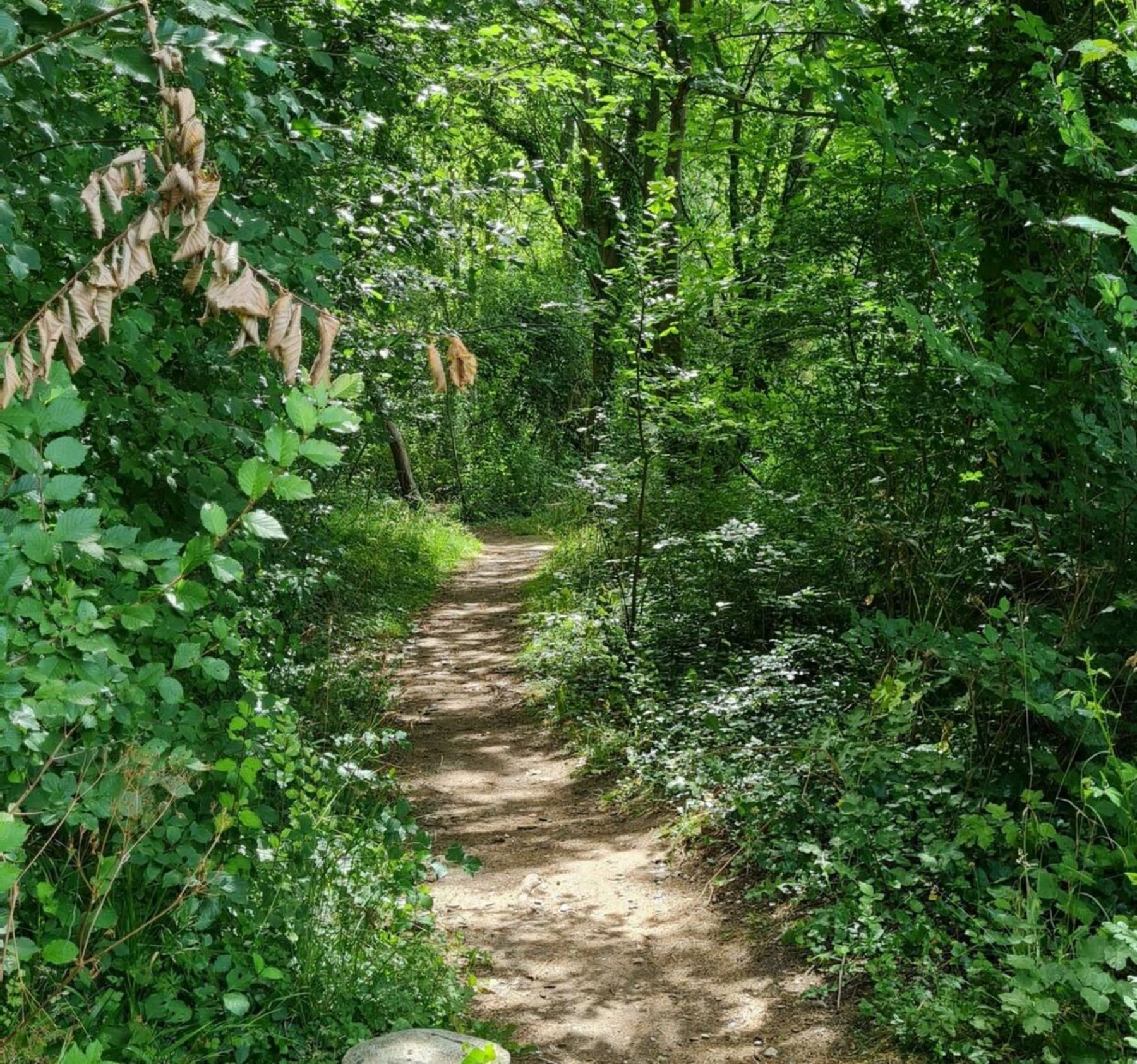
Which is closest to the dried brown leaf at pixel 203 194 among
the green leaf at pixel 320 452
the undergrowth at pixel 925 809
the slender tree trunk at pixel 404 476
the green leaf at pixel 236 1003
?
the green leaf at pixel 320 452

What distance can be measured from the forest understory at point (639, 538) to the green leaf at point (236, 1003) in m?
0.14

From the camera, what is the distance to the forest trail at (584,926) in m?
4.46

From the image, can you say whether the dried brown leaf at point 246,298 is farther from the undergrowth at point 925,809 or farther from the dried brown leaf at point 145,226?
the undergrowth at point 925,809

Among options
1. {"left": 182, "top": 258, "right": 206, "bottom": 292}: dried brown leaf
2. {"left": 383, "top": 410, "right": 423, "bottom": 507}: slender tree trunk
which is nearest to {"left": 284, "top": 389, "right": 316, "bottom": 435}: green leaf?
{"left": 182, "top": 258, "right": 206, "bottom": 292}: dried brown leaf

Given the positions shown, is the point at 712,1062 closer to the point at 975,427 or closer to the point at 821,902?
the point at 821,902

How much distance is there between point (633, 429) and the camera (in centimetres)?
957

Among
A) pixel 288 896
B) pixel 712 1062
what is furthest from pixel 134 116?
pixel 712 1062

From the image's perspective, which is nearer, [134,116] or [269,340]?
[269,340]

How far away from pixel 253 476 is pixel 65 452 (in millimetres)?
535

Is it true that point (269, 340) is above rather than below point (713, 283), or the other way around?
below

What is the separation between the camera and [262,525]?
256 centimetres

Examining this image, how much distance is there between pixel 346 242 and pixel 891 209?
352 cm

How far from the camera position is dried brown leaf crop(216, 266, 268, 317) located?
1.77 metres

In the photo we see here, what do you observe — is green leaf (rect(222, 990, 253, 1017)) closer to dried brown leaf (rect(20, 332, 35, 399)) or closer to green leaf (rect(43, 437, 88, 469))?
green leaf (rect(43, 437, 88, 469))
